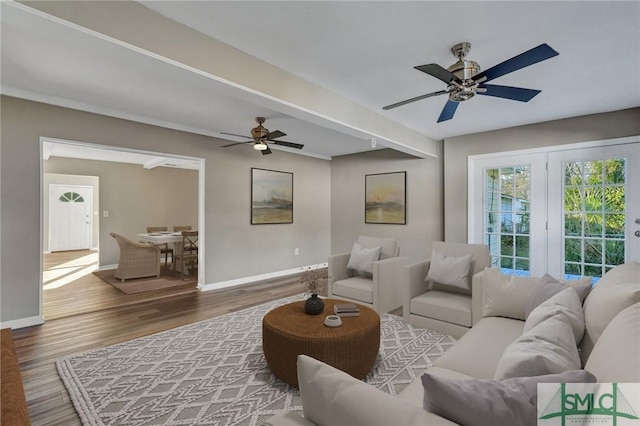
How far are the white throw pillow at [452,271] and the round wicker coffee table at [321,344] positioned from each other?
45.0 inches

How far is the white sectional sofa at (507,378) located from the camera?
79cm

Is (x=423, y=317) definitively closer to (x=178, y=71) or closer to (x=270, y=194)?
(x=178, y=71)

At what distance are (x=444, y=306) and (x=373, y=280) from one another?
32.5 inches

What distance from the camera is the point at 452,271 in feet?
10.2

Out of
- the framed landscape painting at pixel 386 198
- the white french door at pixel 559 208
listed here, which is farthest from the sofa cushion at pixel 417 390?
the framed landscape painting at pixel 386 198

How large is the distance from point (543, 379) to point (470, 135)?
4785 mm

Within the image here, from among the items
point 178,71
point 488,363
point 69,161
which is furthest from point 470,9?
point 69,161

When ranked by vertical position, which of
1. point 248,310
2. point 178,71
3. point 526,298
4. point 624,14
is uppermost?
point 624,14

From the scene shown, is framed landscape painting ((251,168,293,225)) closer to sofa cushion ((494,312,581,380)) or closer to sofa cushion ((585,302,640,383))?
sofa cushion ((494,312,581,380))

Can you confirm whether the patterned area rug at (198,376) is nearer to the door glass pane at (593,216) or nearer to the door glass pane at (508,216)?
the door glass pane at (508,216)

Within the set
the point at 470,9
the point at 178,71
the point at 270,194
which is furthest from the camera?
the point at 270,194

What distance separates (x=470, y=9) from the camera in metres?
1.97
